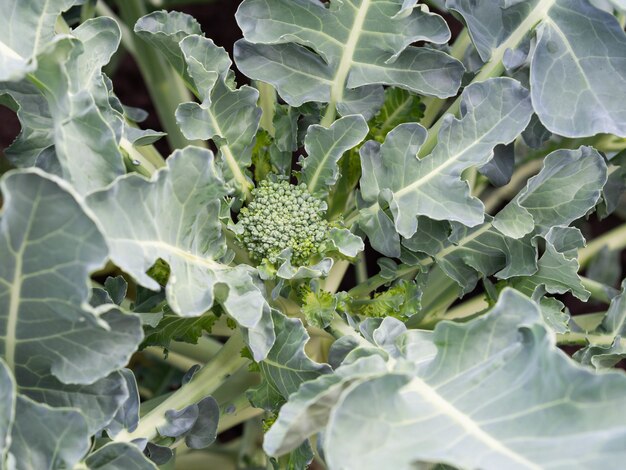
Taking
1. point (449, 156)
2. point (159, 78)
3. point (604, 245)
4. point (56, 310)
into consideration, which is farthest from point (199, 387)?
point (604, 245)

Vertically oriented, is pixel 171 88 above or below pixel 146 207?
below

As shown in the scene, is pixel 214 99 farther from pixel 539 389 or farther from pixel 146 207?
pixel 539 389

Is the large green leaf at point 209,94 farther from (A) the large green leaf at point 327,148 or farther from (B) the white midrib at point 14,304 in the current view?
(B) the white midrib at point 14,304

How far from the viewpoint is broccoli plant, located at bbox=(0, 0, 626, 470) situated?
21.2 inches

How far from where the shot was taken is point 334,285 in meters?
0.98

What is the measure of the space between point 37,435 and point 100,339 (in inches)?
3.7

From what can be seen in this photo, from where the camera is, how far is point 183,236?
2.21ft

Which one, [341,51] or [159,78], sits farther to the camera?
[159,78]

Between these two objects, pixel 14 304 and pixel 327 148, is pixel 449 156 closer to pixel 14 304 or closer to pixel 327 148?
pixel 327 148

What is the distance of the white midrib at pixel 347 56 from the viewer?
0.81m

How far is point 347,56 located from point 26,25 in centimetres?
35

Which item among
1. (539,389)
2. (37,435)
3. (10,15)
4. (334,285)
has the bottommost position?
(334,285)

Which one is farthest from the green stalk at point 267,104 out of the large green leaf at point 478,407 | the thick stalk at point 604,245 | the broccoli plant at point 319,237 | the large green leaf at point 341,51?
the thick stalk at point 604,245

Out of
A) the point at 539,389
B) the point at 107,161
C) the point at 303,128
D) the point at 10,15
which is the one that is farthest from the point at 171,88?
the point at 539,389
